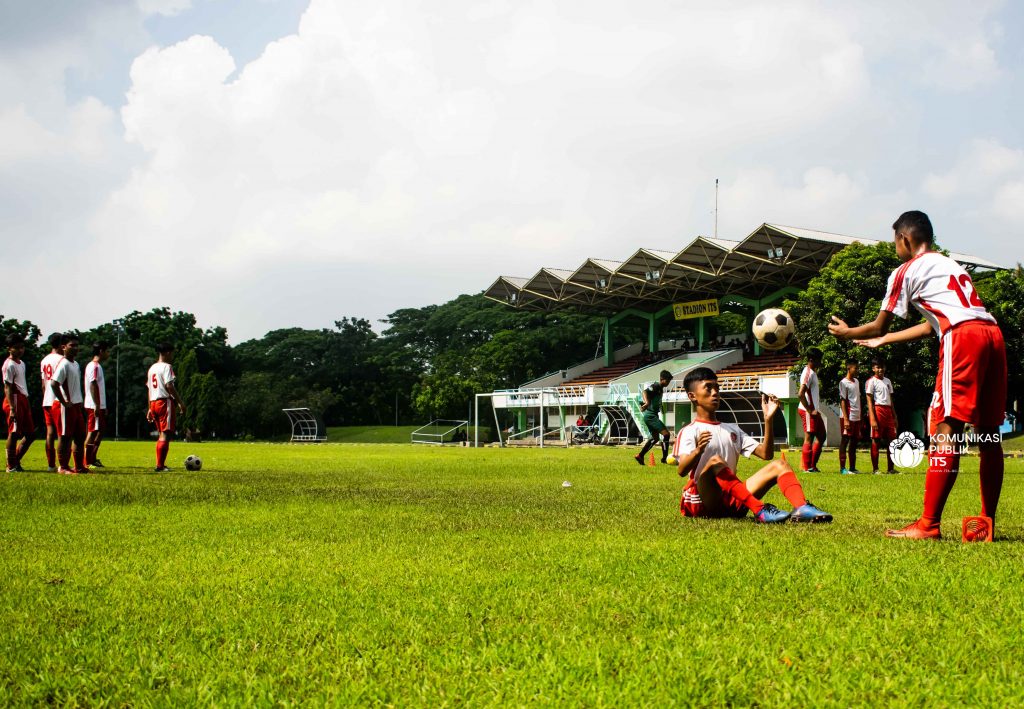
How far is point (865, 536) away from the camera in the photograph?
5.48 m

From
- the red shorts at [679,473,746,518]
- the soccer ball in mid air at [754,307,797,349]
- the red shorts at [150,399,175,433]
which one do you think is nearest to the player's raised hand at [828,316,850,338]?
the red shorts at [679,473,746,518]

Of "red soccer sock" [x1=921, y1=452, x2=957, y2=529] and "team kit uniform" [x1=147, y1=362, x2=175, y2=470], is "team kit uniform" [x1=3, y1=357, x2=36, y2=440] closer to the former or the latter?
"team kit uniform" [x1=147, y1=362, x2=175, y2=470]

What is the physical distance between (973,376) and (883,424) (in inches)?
375

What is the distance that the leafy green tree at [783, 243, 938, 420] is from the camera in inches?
1259

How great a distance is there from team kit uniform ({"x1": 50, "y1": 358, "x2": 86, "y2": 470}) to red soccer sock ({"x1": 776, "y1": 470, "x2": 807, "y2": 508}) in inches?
368

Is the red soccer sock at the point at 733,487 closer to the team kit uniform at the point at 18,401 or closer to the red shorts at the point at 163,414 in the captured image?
the red shorts at the point at 163,414

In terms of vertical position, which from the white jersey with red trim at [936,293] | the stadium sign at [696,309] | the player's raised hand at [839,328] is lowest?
the player's raised hand at [839,328]

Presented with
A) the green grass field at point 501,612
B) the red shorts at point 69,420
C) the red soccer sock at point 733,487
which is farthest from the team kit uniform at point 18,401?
the red soccer sock at point 733,487

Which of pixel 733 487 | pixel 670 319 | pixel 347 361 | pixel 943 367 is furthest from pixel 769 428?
pixel 347 361

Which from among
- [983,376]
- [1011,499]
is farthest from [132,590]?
[1011,499]

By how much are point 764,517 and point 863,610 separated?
255 centimetres

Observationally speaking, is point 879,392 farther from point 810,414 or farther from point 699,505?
point 699,505

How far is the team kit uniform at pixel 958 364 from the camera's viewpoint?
5.12 m

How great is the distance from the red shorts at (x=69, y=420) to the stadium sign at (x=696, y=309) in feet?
138
